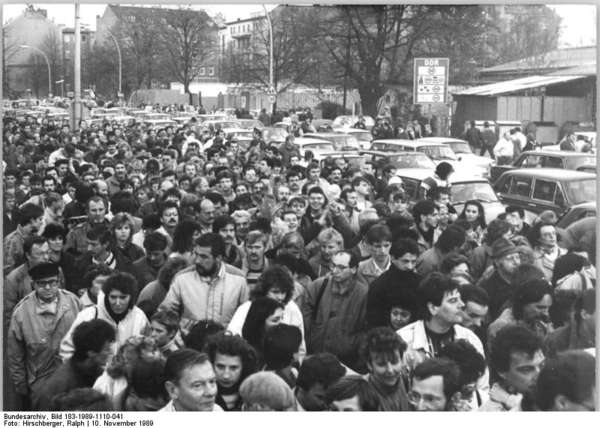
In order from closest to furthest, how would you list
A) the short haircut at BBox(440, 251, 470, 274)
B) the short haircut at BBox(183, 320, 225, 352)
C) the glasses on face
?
the short haircut at BBox(183, 320, 225, 352)
the glasses on face
the short haircut at BBox(440, 251, 470, 274)

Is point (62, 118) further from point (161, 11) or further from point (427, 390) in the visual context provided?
point (427, 390)

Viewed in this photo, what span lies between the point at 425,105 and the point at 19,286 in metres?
4.20

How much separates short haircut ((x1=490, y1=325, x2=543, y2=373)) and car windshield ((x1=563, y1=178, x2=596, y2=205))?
188cm

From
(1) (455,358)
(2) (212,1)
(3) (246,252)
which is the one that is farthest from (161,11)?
(1) (455,358)

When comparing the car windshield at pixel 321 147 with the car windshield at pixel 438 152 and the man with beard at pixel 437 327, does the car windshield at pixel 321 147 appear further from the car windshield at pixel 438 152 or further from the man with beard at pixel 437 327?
the man with beard at pixel 437 327

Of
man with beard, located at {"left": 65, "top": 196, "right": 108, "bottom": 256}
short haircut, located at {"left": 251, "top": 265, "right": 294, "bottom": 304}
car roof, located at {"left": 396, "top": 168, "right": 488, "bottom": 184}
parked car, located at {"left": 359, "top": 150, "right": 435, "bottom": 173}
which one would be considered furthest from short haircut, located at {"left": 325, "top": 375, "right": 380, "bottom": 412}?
parked car, located at {"left": 359, "top": 150, "right": 435, "bottom": 173}

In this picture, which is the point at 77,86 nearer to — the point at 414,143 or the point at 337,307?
the point at 414,143

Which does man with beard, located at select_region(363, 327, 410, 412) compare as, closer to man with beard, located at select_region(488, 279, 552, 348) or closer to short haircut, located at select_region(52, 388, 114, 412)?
man with beard, located at select_region(488, 279, 552, 348)

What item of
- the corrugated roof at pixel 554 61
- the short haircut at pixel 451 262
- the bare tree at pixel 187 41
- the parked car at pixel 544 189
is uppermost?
the bare tree at pixel 187 41

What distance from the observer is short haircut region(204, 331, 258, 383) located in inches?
180

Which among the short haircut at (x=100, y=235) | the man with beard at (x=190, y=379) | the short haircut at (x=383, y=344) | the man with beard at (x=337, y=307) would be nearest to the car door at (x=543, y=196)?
the man with beard at (x=337, y=307)

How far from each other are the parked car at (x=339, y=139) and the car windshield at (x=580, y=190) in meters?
4.49

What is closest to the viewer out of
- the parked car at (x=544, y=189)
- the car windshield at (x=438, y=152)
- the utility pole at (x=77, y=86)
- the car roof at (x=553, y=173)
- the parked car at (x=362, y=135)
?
the parked car at (x=544, y=189)

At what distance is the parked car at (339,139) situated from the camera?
12016 millimetres
